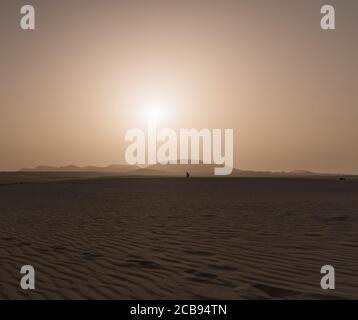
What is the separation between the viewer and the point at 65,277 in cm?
646

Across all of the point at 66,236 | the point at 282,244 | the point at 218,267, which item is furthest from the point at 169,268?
the point at 66,236

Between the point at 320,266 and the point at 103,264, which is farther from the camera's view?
the point at 103,264

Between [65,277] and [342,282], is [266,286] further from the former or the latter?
[65,277]

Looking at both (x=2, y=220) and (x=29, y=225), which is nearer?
(x=29, y=225)

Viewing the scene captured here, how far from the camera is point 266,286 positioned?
5828 millimetres

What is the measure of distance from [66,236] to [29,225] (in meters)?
2.67

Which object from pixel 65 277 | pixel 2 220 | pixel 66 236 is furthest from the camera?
pixel 2 220
